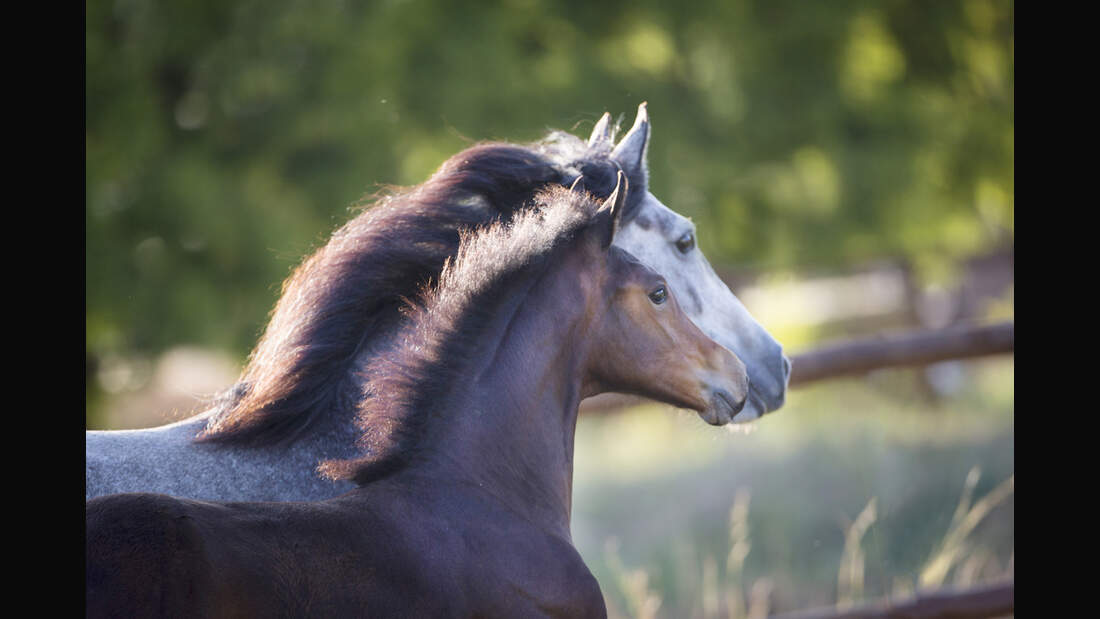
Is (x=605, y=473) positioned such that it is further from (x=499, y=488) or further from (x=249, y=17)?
(x=499, y=488)

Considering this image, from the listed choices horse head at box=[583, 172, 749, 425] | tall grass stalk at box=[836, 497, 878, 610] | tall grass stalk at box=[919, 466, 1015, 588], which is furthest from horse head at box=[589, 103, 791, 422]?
tall grass stalk at box=[836, 497, 878, 610]

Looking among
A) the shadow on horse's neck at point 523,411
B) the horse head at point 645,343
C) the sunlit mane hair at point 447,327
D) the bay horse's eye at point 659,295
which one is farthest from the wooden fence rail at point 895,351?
the sunlit mane hair at point 447,327

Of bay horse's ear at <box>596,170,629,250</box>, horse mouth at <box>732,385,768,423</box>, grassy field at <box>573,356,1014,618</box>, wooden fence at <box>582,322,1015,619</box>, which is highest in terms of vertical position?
bay horse's ear at <box>596,170,629,250</box>

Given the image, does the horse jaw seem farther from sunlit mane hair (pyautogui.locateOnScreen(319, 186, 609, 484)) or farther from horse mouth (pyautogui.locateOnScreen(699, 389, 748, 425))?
sunlit mane hair (pyautogui.locateOnScreen(319, 186, 609, 484))

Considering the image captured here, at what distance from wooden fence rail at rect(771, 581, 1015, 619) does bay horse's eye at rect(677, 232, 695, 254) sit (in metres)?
1.76

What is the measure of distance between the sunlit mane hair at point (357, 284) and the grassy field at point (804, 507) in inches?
74.7

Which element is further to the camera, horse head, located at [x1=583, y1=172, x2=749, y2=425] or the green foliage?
the green foliage

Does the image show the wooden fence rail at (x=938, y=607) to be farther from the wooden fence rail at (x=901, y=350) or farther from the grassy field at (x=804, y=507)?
the wooden fence rail at (x=901, y=350)

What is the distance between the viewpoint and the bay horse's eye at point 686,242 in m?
3.50

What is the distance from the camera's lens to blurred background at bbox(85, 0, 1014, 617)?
724cm

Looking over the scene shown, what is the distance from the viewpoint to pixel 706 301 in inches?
137

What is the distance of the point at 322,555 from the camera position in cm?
198
